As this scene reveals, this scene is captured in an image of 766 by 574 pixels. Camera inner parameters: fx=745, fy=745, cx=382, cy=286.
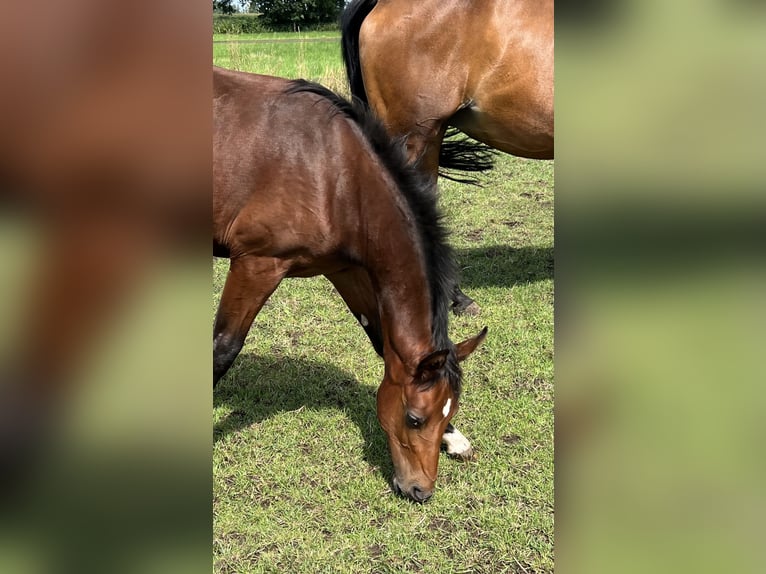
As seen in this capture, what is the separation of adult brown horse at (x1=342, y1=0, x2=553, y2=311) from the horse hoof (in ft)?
0.07

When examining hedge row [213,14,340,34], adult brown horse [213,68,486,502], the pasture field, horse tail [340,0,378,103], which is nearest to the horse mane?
adult brown horse [213,68,486,502]

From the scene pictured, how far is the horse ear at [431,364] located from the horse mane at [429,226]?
5 cm

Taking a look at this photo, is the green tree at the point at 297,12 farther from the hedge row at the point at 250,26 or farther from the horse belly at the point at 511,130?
the horse belly at the point at 511,130

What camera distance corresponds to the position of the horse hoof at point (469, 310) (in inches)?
199

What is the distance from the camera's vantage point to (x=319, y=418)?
3.76 meters

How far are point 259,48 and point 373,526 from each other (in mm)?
16906

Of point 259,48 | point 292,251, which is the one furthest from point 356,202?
point 259,48

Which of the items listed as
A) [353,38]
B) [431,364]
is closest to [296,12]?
[353,38]

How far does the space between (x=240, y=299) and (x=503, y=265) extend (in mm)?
3233

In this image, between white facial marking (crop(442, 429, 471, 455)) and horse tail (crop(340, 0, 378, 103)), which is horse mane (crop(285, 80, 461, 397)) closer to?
white facial marking (crop(442, 429, 471, 455))

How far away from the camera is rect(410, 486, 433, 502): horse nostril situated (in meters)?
2.95

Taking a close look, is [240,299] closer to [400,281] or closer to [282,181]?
[282,181]

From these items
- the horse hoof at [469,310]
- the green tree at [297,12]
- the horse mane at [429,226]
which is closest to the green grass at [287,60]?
the horse hoof at [469,310]
